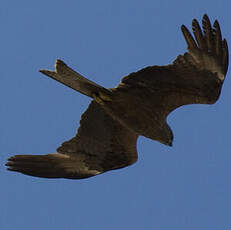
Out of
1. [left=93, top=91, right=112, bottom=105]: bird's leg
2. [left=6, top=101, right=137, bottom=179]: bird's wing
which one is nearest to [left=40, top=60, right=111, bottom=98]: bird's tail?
[left=93, top=91, right=112, bottom=105]: bird's leg

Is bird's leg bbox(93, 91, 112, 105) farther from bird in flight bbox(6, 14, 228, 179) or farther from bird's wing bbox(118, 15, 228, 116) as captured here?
bird's wing bbox(118, 15, 228, 116)

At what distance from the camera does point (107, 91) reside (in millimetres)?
10734

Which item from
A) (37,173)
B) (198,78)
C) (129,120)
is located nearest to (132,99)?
(129,120)

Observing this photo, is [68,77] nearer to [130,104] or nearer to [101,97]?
[101,97]

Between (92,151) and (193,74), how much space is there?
8.12ft

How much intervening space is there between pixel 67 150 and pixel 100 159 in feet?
2.08

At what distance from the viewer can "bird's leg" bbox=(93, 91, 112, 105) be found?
10781mm

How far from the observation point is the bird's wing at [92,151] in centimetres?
1152

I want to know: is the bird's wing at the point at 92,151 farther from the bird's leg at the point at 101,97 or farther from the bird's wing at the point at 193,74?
the bird's wing at the point at 193,74

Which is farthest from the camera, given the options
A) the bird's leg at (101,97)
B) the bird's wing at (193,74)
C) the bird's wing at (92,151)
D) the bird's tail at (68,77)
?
the bird's wing at (92,151)

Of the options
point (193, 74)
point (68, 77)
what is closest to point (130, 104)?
point (193, 74)

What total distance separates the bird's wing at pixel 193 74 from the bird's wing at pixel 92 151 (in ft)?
3.75

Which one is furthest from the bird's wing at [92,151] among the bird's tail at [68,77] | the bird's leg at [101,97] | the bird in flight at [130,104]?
the bird's tail at [68,77]

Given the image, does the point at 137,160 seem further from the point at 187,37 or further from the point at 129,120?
the point at 187,37
